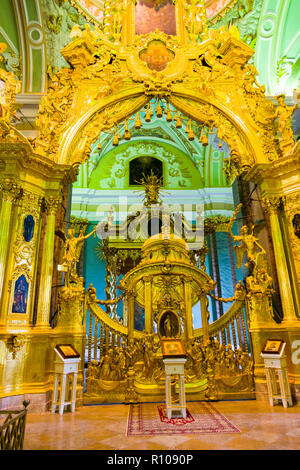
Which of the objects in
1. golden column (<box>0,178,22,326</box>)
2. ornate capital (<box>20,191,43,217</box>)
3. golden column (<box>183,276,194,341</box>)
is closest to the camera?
golden column (<box>0,178,22,326</box>)

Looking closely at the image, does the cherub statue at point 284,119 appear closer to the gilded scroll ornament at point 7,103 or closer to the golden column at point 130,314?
the golden column at point 130,314

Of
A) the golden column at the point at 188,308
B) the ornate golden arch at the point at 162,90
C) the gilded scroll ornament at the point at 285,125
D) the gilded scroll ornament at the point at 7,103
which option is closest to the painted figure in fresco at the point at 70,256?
the ornate golden arch at the point at 162,90

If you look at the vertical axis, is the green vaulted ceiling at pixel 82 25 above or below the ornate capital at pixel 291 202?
above

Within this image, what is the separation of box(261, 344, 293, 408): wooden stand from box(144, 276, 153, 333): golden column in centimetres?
260

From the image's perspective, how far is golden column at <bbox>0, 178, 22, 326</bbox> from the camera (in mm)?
6551

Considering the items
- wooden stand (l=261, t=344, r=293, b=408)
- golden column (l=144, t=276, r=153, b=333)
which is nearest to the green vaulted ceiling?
golden column (l=144, t=276, r=153, b=333)

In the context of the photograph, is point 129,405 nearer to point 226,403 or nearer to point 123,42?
point 226,403

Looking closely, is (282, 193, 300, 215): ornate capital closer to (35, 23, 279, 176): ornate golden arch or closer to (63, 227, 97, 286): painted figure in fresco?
(35, 23, 279, 176): ornate golden arch

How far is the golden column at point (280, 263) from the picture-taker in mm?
7294

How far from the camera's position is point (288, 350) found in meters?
6.95

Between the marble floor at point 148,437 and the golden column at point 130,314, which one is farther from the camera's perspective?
the golden column at point 130,314

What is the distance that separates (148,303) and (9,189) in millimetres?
4165

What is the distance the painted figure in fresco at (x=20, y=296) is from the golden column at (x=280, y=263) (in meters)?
5.89

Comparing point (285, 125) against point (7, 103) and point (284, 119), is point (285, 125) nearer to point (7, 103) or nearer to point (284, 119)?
point (284, 119)
